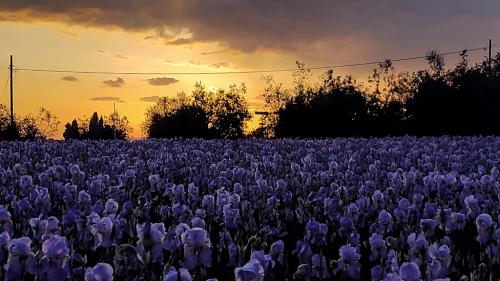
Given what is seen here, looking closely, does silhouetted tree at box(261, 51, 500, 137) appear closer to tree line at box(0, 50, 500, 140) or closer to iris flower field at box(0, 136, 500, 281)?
tree line at box(0, 50, 500, 140)

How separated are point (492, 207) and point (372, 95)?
52.7 meters

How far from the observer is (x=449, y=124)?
4750 cm

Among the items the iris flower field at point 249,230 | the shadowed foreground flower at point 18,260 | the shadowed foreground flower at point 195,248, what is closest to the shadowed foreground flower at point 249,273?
the iris flower field at point 249,230

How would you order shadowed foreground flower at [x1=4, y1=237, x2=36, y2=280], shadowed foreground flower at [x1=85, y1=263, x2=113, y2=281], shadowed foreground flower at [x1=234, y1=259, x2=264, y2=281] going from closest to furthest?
shadowed foreground flower at [x1=234, y1=259, x2=264, y2=281], shadowed foreground flower at [x1=85, y1=263, x2=113, y2=281], shadowed foreground flower at [x1=4, y1=237, x2=36, y2=280]

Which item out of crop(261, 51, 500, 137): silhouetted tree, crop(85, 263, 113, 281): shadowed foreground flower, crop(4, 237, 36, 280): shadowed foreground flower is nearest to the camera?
crop(85, 263, 113, 281): shadowed foreground flower

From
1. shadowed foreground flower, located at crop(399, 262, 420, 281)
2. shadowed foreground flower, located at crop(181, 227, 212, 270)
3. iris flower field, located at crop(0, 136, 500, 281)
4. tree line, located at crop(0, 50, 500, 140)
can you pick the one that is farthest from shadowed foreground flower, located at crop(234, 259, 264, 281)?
tree line, located at crop(0, 50, 500, 140)

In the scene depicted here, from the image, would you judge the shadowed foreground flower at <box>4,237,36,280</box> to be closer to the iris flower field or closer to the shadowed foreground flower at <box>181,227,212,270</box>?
the iris flower field

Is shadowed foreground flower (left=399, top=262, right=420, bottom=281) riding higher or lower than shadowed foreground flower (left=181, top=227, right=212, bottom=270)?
lower

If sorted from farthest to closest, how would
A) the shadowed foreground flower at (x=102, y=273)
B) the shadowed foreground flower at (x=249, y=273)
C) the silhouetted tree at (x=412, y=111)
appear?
the silhouetted tree at (x=412, y=111)
the shadowed foreground flower at (x=102, y=273)
the shadowed foreground flower at (x=249, y=273)

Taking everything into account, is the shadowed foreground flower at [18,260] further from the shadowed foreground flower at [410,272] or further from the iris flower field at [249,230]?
the shadowed foreground flower at [410,272]

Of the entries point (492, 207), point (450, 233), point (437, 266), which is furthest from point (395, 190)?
point (437, 266)

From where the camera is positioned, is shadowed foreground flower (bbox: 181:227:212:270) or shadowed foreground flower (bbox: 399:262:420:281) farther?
shadowed foreground flower (bbox: 181:227:212:270)

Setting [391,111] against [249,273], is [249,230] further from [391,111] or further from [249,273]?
[391,111]

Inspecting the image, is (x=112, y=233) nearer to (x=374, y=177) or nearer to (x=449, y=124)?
(x=374, y=177)
